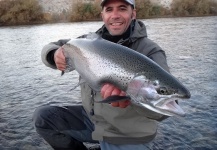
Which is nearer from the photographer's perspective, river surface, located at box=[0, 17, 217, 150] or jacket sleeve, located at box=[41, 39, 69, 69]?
jacket sleeve, located at box=[41, 39, 69, 69]

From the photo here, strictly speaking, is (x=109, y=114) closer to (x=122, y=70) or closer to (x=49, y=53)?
(x=122, y=70)

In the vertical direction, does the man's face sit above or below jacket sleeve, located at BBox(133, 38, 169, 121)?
above

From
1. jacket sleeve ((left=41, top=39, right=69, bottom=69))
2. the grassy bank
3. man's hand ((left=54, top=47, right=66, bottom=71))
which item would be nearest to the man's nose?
man's hand ((left=54, top=47, right=66, bottom=71))

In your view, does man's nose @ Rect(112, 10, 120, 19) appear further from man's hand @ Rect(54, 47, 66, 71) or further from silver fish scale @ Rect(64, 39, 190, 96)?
man's hand @ Rect(54, 47, 66, 71)

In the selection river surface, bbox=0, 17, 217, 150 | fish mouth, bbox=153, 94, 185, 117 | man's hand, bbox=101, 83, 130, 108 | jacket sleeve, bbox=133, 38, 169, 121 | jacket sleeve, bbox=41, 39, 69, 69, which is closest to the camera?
fish mouth, bbox=153, 94, 185, 117

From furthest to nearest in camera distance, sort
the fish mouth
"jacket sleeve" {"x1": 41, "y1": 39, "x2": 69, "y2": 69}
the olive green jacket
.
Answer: "jacket sleeve" {"x1": 41, "y1": 39, "x2": 69, "y2": 69} < the olive green jacket < the fish mouth

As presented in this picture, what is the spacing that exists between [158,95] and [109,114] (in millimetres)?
1034

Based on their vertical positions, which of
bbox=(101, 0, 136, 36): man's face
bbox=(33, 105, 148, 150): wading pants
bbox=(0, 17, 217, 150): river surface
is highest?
bbox=(101, 0, 136, 36): man's face

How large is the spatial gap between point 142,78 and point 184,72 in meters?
5.71

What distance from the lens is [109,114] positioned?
3111 millimetres

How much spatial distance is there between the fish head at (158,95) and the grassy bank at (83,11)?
120 ft

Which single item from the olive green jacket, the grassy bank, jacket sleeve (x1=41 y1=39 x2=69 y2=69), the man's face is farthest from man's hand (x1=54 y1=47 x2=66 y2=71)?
the grassy bank

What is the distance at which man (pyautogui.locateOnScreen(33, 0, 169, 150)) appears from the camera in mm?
3041

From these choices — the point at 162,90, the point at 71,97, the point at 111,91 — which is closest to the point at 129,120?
the point at 111,91
